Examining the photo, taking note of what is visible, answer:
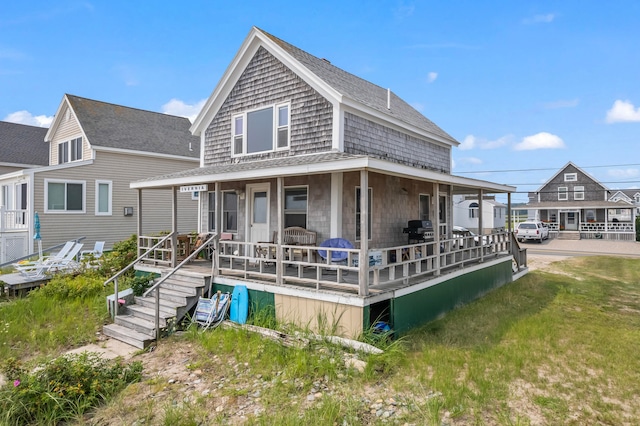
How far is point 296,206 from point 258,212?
1477mm

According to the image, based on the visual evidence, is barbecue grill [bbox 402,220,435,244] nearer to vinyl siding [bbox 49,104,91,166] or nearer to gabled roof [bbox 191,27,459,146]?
gabled roof [bbox 191,27,459,146]

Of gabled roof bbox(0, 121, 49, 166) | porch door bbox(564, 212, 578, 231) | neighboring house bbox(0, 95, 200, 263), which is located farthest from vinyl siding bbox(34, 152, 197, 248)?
porch door bbox(564, 212, 578, 231)

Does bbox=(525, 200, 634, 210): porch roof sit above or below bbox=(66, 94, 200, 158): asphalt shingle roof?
below

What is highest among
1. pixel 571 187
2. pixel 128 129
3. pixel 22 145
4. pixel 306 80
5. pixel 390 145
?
pixel 128 129

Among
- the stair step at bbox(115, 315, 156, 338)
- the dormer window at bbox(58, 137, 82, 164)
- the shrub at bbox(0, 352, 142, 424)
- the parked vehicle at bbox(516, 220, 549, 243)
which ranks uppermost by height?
the dormer window at bbox(58, 137, 82, 164)

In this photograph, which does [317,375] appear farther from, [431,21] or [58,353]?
[431,21]

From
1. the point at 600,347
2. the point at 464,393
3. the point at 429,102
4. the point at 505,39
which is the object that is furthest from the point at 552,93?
the point at 464,393

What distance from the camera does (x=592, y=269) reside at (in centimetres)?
1805

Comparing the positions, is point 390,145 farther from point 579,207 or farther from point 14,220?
point 579,207

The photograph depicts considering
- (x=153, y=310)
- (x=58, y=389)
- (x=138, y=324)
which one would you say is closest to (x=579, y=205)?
(x=153, y=310)

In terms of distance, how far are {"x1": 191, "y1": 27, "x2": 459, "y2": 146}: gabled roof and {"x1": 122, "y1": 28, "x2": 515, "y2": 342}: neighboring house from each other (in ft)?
0.14

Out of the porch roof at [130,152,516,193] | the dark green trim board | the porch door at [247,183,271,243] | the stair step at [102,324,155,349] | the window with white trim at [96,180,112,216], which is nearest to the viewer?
the porch roof at [130,152,516,193]

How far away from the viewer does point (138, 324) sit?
7.95m

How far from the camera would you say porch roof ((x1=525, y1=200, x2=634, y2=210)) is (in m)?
36.3
